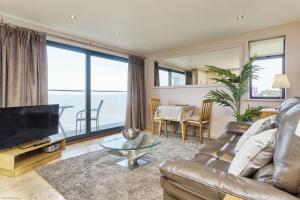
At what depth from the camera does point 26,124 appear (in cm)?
260

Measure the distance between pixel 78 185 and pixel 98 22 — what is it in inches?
100

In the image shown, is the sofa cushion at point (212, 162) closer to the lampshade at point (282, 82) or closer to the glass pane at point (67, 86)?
the lampshade at point (282, 82)

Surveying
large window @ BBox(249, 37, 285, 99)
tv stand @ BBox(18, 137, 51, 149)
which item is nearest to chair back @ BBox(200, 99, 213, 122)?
large window @ BBox(249, 37, 285, 99)

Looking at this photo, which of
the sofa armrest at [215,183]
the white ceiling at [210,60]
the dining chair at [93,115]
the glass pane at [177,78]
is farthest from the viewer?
the glass pane at [177,78]

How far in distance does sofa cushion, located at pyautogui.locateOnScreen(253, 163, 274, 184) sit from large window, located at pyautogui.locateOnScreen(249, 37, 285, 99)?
2.89 meters

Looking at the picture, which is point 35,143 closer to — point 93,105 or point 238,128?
point 93,105

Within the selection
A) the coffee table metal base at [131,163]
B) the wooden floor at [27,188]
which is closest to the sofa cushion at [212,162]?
the coffee table metal base at [131,163]

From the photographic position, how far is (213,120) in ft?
13.9

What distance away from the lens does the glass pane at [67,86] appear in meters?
3.73

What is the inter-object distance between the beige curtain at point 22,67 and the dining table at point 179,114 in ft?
7.97

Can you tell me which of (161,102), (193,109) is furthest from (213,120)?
(161,102)

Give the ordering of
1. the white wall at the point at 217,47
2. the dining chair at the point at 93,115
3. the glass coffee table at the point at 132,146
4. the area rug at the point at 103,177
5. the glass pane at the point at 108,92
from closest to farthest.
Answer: the area rug at the point at 103,177 < the glass coffee table at the point at 132,146 < the white wall at the point at 217,47 < the dining chair at the point at 93,115 < the glass pane at the point at 108,92

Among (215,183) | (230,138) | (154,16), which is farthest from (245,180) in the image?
(154,16)

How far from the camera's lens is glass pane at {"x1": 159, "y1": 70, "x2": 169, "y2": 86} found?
5.20 meters
